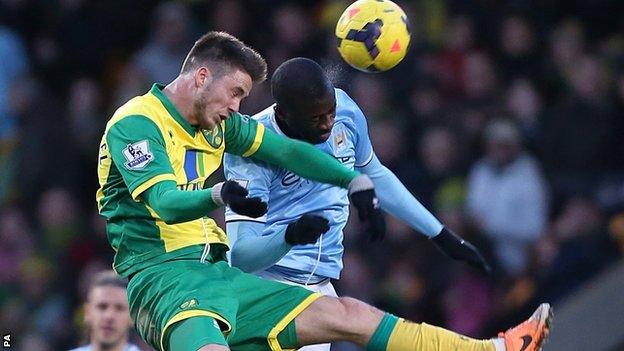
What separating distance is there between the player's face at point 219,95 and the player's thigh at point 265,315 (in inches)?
25.8

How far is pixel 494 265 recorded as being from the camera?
→ 995cm

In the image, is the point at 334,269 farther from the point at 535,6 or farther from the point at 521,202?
the point at 535,6

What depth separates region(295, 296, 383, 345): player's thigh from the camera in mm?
6148

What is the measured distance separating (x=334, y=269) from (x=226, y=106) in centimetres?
113

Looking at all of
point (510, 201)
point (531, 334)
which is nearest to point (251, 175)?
point (531, 334)

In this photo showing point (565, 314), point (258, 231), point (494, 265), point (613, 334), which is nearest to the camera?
point (258, 231)

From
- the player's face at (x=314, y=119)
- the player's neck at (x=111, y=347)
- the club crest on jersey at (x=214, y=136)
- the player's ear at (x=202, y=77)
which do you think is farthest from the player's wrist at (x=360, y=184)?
the player's neck at (x=111, y=347)

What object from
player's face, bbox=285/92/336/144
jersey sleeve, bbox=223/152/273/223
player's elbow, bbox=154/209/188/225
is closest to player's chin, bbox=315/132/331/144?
player's face, bbox=285/92/336/144

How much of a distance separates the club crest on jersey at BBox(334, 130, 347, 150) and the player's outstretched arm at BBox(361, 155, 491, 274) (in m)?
0.23

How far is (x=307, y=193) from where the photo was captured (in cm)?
678

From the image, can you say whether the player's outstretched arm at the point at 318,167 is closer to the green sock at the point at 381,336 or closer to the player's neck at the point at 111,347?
the green sock at the point at 381,336

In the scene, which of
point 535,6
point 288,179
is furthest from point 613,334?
point 535,6

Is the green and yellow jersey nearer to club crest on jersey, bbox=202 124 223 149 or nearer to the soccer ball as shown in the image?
club crest on jersey, bbox=202 124 223 149

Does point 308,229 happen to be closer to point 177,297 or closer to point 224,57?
point 177,297
